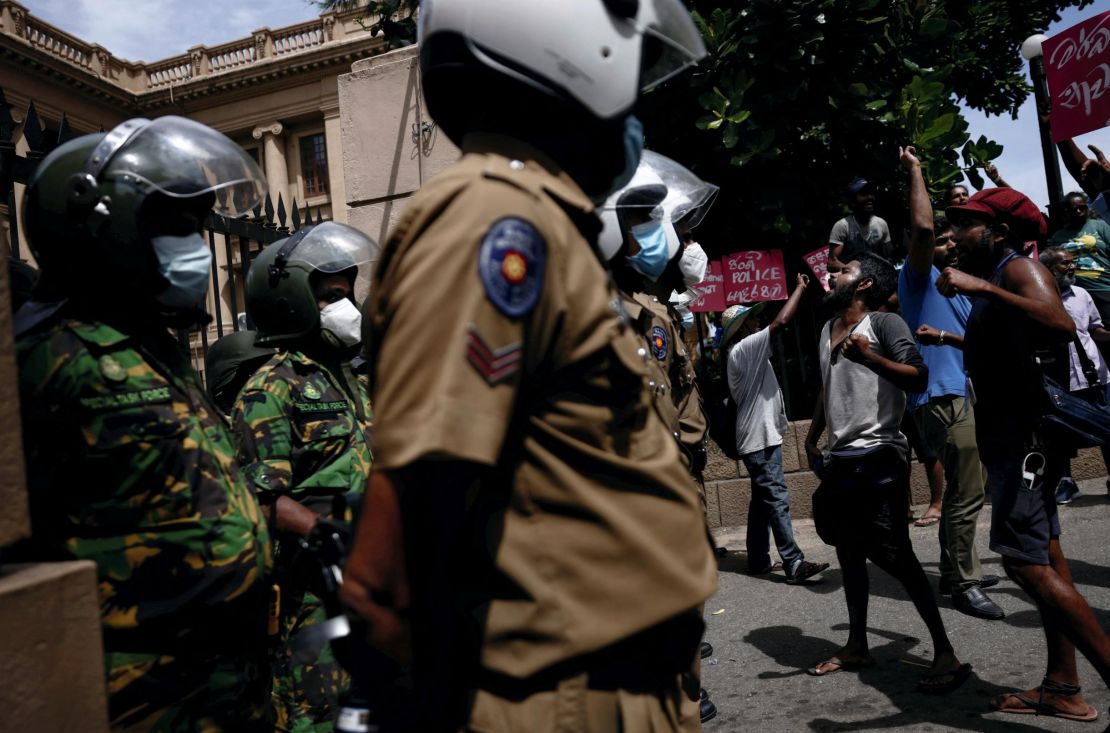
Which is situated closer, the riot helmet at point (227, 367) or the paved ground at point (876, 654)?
the paved ground at point (876, 654)

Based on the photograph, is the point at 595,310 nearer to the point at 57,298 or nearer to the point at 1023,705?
the point at 57,298

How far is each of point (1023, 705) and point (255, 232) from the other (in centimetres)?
439

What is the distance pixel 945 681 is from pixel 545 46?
11.9 ft

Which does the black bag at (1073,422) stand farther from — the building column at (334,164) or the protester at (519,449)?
the building column at (334,164)

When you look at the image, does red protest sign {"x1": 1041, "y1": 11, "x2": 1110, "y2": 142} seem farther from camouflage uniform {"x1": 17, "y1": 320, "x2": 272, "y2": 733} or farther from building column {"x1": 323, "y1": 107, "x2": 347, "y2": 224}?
building column {"x1": 323, "y1": 107, "x2": 347, "y2": 224}

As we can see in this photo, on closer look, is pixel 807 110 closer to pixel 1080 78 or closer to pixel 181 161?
pixel 1080 78

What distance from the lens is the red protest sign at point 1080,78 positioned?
23.8 feet

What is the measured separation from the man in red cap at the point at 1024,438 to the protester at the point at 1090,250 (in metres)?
3.65

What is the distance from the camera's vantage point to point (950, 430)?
546 cm

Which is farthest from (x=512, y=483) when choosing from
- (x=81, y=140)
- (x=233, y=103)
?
(x=233, y=103)

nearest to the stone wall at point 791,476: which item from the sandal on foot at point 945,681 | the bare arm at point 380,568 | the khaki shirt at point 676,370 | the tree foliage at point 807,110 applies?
the tree foliage at point 807,110

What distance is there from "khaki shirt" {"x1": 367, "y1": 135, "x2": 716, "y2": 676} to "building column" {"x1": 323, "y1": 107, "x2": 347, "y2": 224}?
28.2 meters

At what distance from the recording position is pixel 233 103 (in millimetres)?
32844

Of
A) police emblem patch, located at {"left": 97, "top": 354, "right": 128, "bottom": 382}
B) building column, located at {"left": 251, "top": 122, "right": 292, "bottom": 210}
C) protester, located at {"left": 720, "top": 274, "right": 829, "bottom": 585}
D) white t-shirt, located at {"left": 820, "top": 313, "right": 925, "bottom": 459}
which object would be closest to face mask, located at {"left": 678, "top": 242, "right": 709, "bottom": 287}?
white t-shirt, located at {"left": 820, "top": 313, "right": 925, "bottom": 459}
